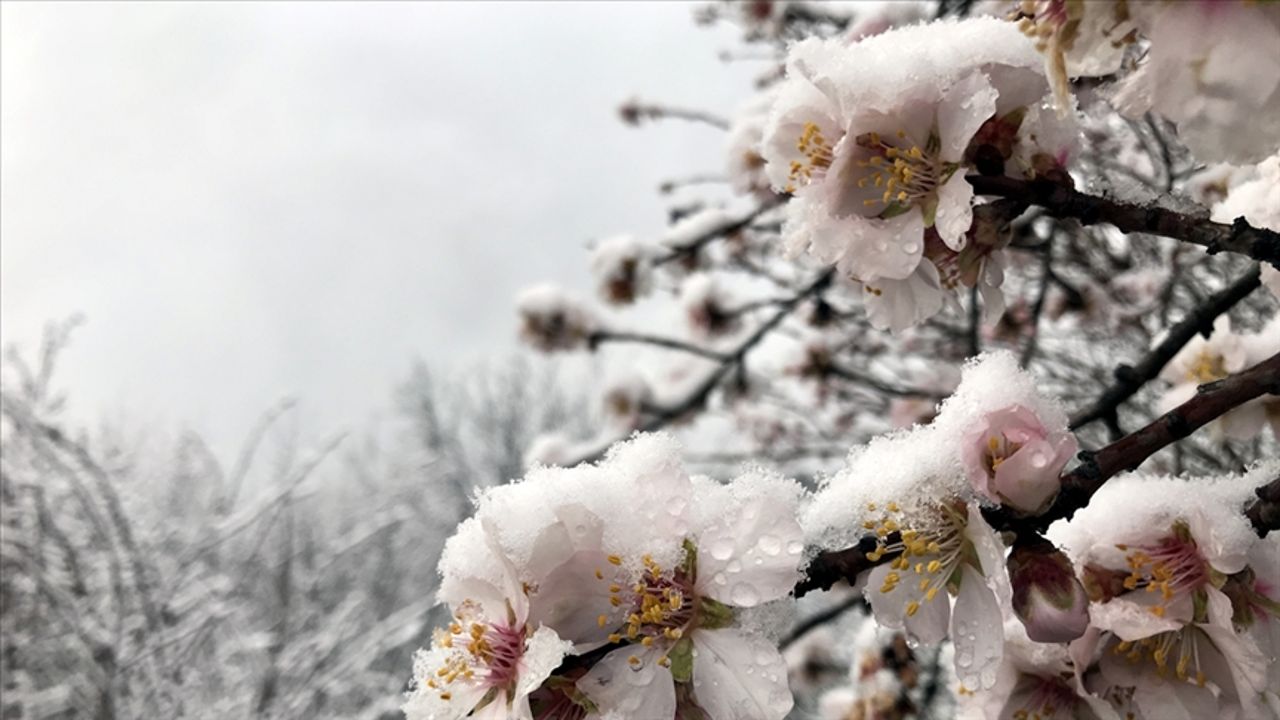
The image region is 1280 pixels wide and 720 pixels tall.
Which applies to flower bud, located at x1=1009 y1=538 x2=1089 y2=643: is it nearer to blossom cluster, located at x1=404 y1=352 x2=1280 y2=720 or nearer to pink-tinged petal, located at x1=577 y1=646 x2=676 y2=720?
blossom cluster, located at x1=404 y1=352 x2=1280 y2=720

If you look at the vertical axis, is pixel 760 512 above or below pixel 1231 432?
above

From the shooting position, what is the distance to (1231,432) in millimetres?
1216

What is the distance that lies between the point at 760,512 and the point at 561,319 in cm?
352

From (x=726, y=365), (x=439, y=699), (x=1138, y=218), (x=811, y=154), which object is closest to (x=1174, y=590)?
(x=1138, y=218)

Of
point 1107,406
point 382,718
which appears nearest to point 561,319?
point 382,718

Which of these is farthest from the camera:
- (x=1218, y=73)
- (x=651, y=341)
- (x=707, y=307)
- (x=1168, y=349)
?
(x=707, y=307)

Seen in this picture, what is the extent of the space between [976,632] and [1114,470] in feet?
0.63

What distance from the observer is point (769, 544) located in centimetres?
76

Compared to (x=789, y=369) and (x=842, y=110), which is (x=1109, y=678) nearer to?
(x=842, y=110)

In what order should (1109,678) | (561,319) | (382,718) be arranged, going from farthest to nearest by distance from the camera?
1. (561,319)
2. (382,718)
3. (1109,678)

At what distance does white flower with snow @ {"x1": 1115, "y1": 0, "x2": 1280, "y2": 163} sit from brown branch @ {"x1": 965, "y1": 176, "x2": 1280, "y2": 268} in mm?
158

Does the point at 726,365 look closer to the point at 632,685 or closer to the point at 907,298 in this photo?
the point at 907,298

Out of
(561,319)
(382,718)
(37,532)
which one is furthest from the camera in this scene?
(561,319)

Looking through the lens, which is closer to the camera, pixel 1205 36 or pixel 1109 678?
pixel 1205 36
